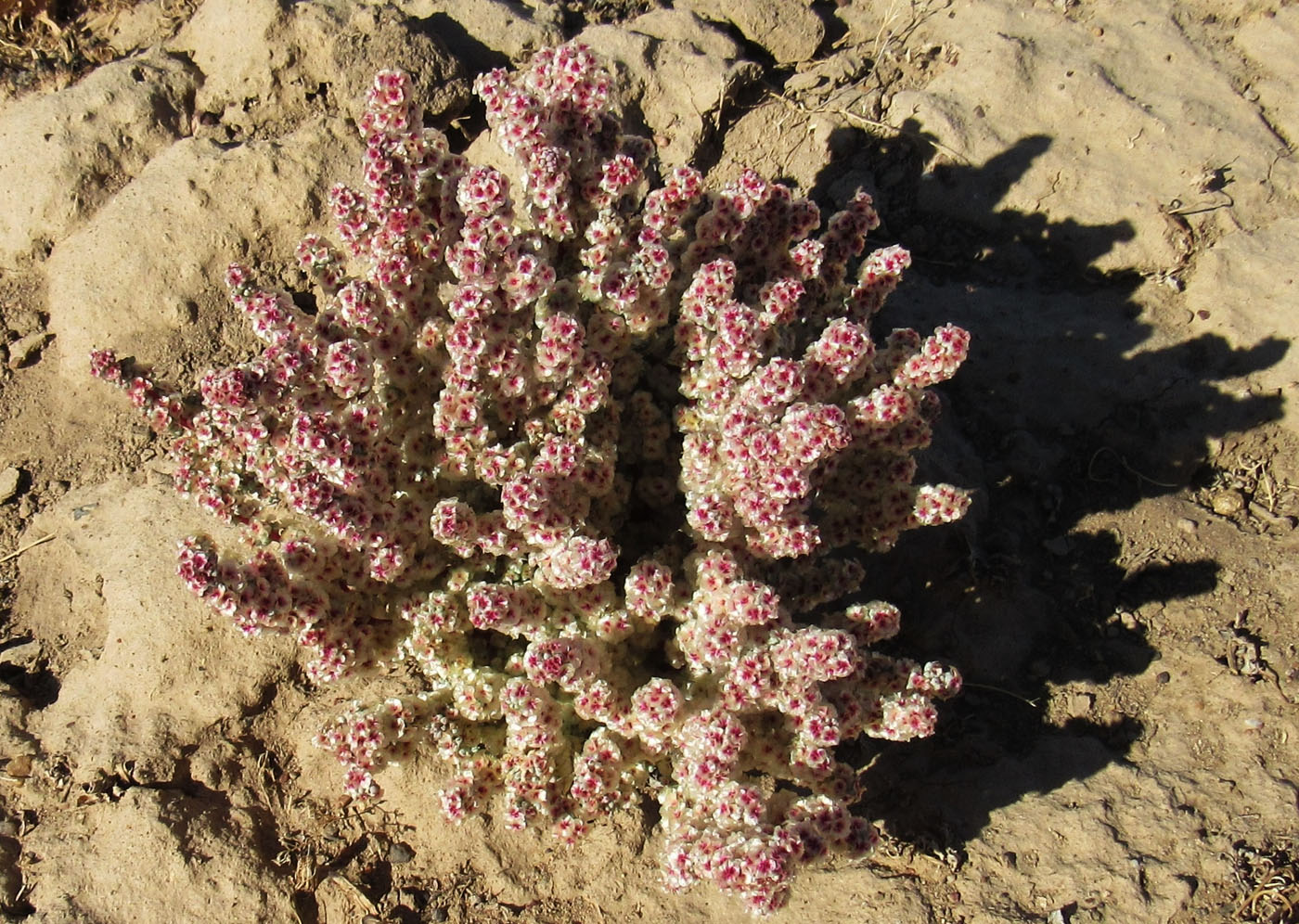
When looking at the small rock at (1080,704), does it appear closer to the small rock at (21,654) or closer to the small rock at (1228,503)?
the small rock at (1228,503)

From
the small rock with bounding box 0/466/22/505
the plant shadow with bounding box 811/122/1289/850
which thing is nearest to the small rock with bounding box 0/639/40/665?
the small rock with bounding box 0/466/22/505

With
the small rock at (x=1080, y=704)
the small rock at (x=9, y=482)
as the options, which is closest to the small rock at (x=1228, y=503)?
the small rock at (x=1080, y=704)

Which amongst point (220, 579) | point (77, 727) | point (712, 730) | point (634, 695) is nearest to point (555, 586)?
point (634, 695)

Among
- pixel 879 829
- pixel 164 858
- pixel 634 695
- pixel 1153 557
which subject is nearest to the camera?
pixel 634 695

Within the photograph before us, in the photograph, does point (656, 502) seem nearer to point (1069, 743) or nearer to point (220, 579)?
point (220, 579)

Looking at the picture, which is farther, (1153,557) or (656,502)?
(1153,557)

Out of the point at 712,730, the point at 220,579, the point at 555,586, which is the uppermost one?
the point at 220,579
